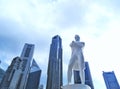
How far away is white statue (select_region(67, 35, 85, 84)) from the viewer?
21.9ft

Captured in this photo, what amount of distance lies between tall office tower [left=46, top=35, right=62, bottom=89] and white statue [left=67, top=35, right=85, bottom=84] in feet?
265

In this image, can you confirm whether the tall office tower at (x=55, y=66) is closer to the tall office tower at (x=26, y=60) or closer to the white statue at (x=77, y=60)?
the tall office tower at (x=26, y=60)

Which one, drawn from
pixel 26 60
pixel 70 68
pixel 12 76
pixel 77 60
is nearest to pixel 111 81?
pixel 26 60

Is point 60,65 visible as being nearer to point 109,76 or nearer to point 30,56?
point 30,56

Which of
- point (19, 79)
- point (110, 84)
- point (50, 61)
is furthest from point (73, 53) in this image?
point (110, 84)

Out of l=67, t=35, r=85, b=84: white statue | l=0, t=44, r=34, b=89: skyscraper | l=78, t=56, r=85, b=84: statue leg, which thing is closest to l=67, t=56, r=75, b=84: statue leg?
l=67, t=35, r=85, b=84: white statue

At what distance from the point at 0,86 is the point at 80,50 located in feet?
306

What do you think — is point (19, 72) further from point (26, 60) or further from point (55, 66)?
point (55, 66)

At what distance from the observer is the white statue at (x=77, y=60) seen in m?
6.69

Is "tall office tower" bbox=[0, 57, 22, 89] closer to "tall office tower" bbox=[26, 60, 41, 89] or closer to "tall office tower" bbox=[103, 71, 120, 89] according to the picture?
"tall office tower" bbox=[26, 60, 41, 89]

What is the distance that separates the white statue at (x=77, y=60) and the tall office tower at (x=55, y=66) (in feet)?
265

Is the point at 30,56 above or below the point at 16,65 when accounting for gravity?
above

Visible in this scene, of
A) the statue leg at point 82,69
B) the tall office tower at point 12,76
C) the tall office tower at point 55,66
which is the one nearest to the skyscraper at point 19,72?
the tall office tower at point 12,76

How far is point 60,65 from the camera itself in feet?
336
